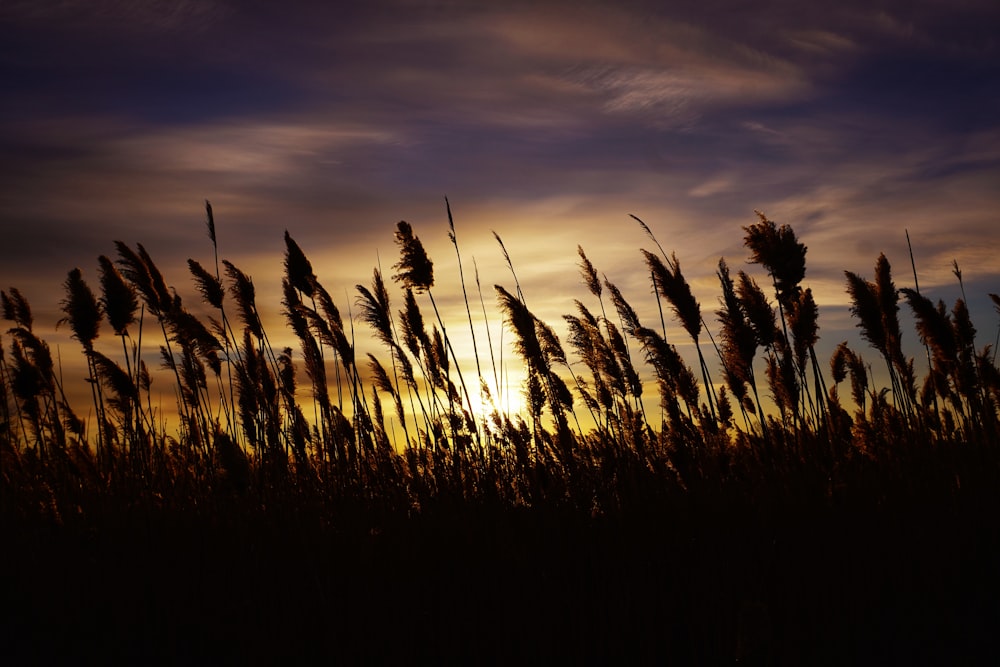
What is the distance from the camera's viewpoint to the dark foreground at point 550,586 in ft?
10.6

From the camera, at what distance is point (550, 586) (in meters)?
3.49

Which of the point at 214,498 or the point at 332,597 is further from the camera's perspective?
the point at 214,498

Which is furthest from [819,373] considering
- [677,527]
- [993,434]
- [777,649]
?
[777,649]

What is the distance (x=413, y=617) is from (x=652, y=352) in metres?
2.87

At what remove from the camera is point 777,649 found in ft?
10.2

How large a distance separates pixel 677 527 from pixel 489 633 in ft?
3.73

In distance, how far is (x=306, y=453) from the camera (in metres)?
6.13

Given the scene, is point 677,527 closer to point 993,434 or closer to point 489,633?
point 489,633

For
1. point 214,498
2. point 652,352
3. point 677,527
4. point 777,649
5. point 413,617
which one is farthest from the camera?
point 652,352

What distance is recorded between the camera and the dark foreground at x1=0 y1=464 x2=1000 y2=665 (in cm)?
323

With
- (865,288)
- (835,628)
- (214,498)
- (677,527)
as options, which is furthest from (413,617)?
(865,288)

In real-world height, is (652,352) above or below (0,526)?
above

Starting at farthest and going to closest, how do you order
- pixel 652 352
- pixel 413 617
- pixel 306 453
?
pixel 306 453 < pixel 652 352 < pixel 413 617

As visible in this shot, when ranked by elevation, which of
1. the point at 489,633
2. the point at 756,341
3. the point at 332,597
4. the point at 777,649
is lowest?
the point at 777,649
